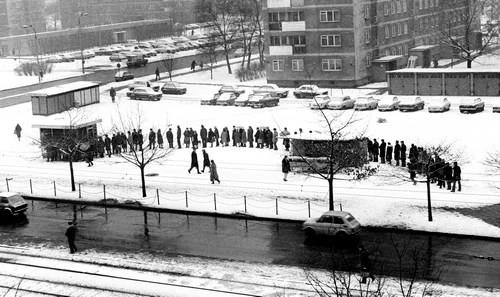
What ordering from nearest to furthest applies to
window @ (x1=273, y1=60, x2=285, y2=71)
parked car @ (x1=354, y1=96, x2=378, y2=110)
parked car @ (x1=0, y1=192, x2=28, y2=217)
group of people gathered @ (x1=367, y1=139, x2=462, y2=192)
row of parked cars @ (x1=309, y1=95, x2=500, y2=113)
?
group of people gathered @ (x1=367, y1=139, x2=462, y2=192), parked car @ (x1=0, y1=192, x2=28, y2=217), row of parked cars @ (x1=309, y1=95, x2=500, y2=113), parked car @ (x1=354, y1=96, x2=378, y2=110), window @ (x1=273, y1=60, x2=285, y2=71)

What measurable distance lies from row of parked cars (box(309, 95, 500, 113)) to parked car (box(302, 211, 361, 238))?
25790 millimetres

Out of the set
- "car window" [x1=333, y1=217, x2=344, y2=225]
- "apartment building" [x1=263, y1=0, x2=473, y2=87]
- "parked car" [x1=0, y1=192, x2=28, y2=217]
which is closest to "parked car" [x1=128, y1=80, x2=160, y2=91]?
"apartment building" [x1=263, y1=0, x2=473, y2=87]

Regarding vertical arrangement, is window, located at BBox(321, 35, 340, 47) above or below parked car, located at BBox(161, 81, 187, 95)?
above

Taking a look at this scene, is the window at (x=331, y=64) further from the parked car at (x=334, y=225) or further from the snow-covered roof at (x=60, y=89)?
the parked car at (x=334, y=225)

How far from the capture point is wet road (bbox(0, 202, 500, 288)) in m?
25.5

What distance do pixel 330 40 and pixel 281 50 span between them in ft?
Answer: 15.8

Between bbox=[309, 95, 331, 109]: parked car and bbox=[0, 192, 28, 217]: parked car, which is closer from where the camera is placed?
bbox=[0, 192, 28, 217]: parked car

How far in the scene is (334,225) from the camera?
28656 millimetres

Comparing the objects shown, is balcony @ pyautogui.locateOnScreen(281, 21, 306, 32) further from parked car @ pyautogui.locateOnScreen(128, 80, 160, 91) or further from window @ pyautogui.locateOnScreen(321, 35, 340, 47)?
parked car @ pyautogui.locateOnScreen(128, 80, 160, 91)

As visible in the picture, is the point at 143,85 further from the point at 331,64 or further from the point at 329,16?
the point at 329,16

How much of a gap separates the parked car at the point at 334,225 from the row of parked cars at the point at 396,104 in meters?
25.8

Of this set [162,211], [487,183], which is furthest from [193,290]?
[487,183]

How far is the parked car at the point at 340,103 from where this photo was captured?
57.3 m

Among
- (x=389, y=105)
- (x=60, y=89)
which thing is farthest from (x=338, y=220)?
(x=60, y=89)
